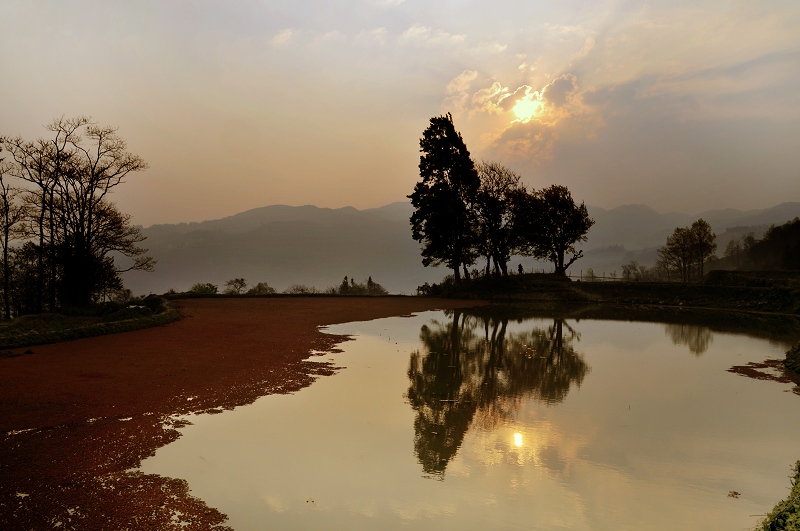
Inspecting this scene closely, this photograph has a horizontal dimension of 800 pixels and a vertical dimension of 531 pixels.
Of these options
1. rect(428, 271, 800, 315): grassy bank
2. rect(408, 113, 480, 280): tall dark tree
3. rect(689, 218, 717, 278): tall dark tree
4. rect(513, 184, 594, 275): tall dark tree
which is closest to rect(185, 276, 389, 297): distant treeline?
rect(408, 113, 480, 280): tall dark tree

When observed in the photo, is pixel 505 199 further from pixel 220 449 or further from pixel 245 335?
pixel 220 449

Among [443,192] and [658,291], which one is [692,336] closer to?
[658,291]

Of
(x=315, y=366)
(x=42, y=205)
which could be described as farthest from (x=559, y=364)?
(x=42, y=205)

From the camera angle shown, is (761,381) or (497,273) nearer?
(761,381)

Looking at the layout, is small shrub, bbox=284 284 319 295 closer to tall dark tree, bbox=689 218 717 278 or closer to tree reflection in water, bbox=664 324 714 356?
tree reflection in water, bbox=664 324 714 356

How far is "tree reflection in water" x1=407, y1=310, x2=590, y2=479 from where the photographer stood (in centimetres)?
885

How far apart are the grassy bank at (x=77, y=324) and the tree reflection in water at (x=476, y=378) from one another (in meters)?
14.6

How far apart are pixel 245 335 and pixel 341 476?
51.0 feet

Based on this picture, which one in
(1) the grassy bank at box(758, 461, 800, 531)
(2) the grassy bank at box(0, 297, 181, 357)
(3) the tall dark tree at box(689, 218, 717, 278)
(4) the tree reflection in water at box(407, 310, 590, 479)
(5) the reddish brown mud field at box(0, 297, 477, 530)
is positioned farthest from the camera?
(3) the tall dark tree at box(689, 218, 717, 278)

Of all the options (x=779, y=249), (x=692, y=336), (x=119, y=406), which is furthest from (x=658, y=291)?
(x=119, y=406)

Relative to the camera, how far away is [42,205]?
33.2 metres

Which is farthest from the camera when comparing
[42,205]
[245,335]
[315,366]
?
[42,205]

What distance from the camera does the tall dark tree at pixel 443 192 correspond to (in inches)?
1972

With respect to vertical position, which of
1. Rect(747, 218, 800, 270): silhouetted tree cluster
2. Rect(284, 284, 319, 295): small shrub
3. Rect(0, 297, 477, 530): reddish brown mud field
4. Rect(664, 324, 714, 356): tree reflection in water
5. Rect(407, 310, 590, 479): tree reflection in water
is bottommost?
Rect(664, 324, 714, 356): tree reflection in water
